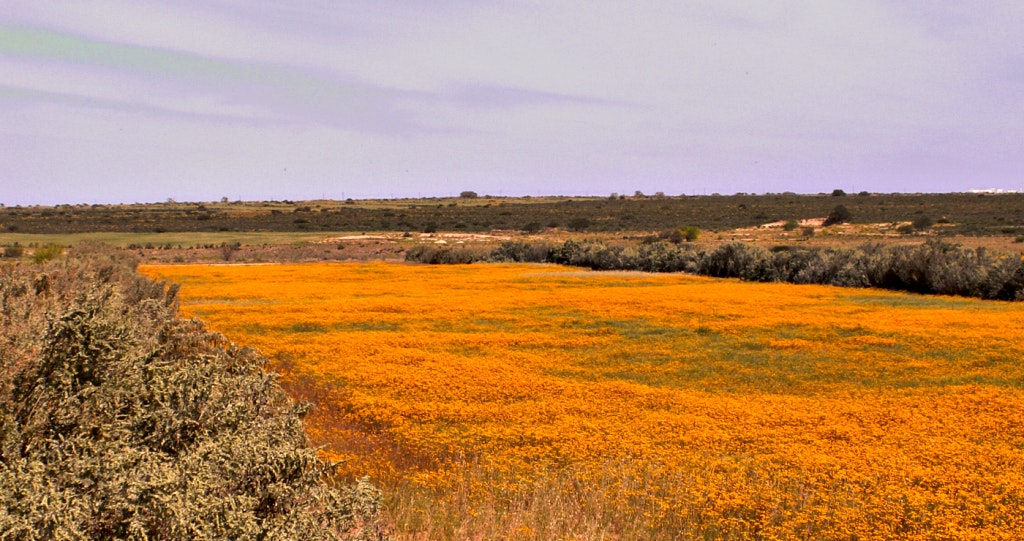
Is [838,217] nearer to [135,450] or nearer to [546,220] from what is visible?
[546,220]

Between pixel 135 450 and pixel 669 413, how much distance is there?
8.24 metres

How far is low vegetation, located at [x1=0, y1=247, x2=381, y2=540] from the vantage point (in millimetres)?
3461

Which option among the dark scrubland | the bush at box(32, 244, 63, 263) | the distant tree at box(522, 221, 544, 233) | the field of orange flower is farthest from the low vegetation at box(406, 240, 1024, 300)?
the distant tree at box(522, 221, 544, 233)

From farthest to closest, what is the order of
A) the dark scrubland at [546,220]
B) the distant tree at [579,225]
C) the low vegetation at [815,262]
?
the distant tree at [579,225] < the dark scrubland at [546,220] < the low vegetation at [815,262]

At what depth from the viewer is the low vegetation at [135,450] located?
346cm

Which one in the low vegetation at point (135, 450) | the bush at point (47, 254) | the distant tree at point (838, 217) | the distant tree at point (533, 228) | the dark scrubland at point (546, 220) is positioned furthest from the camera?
the distant tree at point (533, 228)

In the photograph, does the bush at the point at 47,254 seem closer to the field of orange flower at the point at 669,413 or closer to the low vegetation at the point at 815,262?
the field of orange flower at the point at 669,413

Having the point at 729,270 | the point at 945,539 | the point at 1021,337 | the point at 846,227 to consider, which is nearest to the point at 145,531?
the point at 945,539

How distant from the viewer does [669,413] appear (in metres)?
10.8

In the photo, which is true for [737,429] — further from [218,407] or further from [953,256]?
[953,256]

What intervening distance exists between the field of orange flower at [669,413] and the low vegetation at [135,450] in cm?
174

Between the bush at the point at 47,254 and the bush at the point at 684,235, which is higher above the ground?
the bush at the point at 684,235

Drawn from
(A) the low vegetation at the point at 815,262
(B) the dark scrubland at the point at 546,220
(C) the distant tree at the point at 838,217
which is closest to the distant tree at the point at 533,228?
(B) the dark scrubland at the point at 546,220

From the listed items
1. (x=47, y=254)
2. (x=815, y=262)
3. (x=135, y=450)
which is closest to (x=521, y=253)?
(x=815, y=262)
